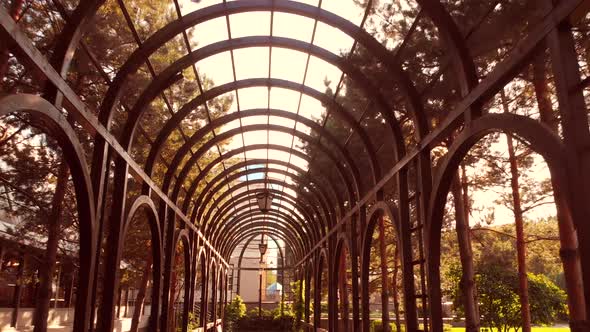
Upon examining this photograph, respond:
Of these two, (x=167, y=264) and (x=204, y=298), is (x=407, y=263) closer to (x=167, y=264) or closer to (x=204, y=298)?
(x=167, y=264)

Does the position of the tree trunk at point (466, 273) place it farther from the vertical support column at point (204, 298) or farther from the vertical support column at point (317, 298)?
the vertical support column at point (204, 298)

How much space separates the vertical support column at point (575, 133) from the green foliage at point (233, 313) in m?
34.2

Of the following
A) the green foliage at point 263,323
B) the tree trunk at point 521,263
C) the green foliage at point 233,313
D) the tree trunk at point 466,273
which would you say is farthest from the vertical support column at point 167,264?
Answer: the green foliage at point 233,313

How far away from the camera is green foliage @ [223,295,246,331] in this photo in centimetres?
3587

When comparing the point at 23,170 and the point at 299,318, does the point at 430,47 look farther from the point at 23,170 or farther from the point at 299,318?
the point at 299,318

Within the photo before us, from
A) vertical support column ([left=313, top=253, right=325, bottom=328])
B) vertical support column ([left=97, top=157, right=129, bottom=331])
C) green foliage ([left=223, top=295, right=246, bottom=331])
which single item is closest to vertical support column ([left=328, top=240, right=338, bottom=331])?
vertical support column ([left=313, top=253, right=325, bottom=328])

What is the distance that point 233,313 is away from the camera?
3669cm

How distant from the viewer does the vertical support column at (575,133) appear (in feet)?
12.0

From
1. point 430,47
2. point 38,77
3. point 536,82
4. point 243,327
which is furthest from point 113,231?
point 243,327

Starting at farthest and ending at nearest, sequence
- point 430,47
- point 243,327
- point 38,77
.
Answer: point 243,327 < point 430,47 < point 38,77

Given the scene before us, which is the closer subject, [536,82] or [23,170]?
[536,82]

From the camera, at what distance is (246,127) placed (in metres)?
14.6

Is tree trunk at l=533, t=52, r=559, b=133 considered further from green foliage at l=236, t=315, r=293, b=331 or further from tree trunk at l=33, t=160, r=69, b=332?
green foliage at l=236, t=315, r=293, b=331

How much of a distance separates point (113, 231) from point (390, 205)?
17.0ft
